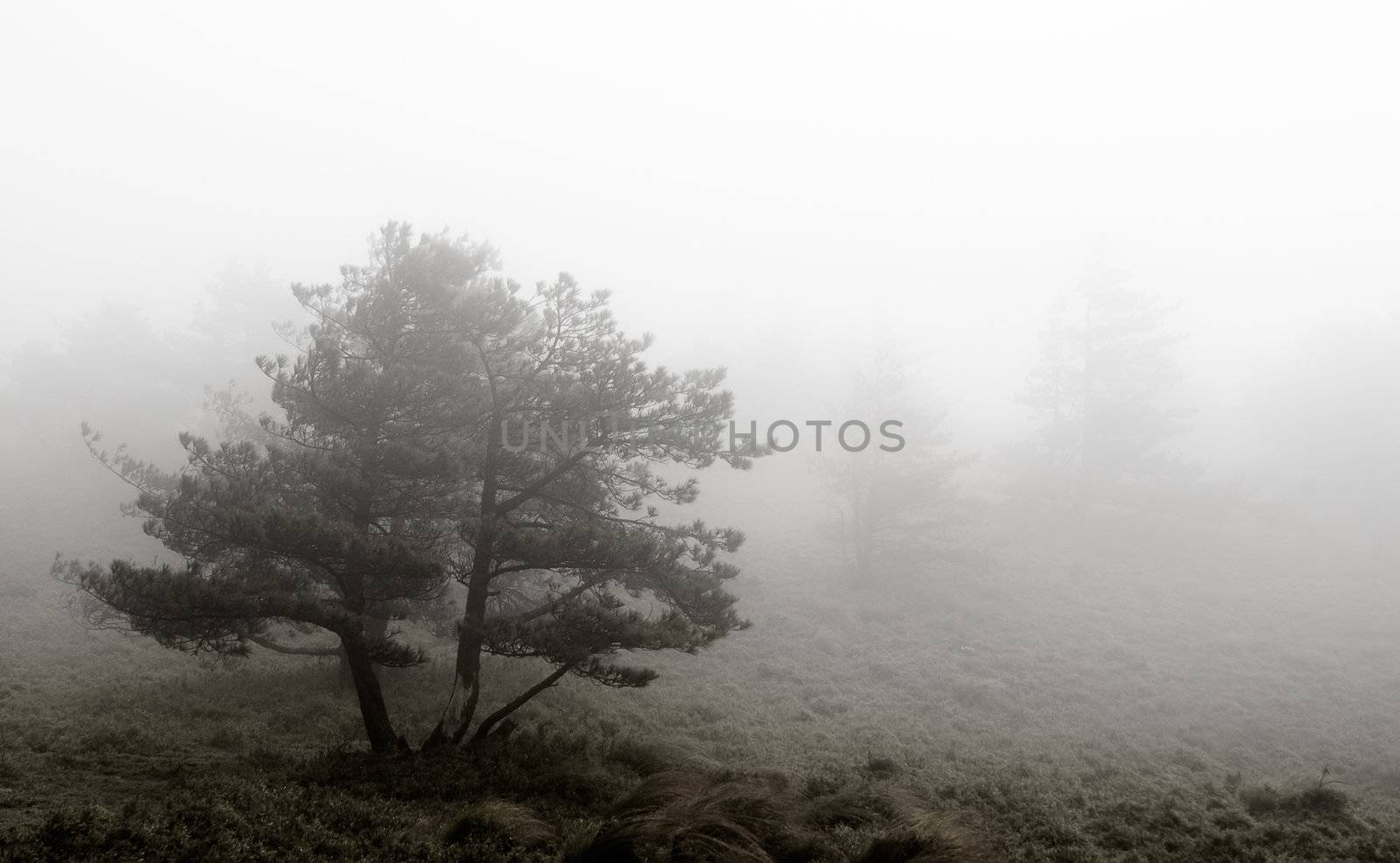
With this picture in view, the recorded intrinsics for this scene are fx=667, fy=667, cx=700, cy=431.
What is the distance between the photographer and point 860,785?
364 inches

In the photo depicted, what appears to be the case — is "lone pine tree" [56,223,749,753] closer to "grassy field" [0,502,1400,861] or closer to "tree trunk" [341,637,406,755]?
"tree trunk" [341,637,406,755]

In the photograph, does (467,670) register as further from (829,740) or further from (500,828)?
(829,740)

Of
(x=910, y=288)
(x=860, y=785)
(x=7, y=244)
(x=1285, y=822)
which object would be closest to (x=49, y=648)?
(x=860, y=785)

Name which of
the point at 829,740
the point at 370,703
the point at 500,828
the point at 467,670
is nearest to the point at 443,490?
the point at 467,670

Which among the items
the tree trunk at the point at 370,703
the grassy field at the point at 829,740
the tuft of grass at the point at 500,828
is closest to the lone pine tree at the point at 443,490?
the tree trunk at the point at 370,703

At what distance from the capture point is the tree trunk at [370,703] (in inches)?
364

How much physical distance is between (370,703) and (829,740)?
806 centimetres

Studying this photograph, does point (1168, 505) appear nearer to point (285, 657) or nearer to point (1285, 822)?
point (1285, 822)

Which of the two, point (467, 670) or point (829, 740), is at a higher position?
point (467, 670)

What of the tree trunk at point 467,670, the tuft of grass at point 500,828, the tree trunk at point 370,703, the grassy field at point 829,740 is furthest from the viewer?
the tree trunk at point 467,670

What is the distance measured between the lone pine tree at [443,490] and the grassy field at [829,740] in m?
1.46

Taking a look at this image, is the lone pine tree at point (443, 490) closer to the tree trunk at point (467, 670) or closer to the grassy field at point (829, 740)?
the tree trunk at point (467, 670)

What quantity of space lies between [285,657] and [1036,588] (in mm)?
24733

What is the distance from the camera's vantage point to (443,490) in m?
11.4
